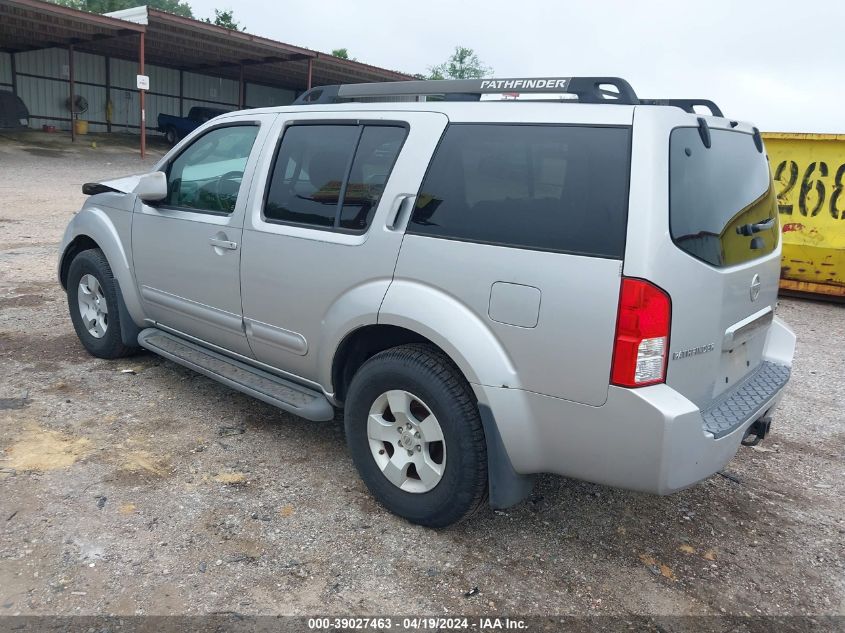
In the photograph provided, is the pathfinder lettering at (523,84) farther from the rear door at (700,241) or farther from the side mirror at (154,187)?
the side mirror at (154,187)

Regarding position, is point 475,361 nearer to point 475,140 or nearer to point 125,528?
point 475,140

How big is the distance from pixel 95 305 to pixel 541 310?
11.8ft

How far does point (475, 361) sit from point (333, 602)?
104 centimetres

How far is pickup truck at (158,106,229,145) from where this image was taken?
27375 mm

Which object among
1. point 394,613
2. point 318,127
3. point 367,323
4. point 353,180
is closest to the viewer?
point 394,613

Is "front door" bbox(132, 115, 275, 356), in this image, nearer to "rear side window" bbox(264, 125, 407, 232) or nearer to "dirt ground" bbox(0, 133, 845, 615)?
"rear side window" bbox(264, 125, 407, 232)

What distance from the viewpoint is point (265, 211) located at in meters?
3.64

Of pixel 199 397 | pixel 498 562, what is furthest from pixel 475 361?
pixel 199 397

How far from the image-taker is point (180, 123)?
89.9 ft

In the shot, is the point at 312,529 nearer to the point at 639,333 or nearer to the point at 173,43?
the point at 639,333

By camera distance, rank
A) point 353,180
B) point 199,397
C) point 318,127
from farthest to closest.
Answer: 1. point 199,397
2. point 318,127
3. point 353,180

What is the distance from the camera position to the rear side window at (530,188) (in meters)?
2.51

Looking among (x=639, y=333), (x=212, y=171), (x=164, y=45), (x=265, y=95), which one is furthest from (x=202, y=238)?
(x=265, y=95)

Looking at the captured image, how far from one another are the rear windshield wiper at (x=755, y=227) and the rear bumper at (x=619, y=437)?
0.76 m
